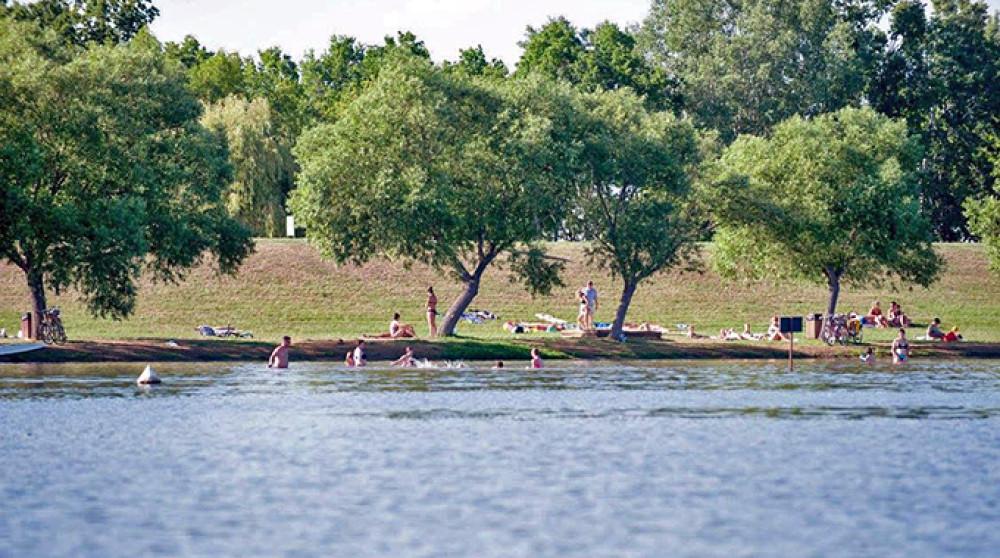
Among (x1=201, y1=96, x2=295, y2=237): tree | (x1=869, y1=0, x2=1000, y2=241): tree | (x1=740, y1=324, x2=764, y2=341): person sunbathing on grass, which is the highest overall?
(x1=869, y1=0, x2=1000, y2=241): tree

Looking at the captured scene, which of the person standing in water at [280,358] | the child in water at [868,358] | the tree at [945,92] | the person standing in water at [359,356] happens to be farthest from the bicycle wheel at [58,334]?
the tree at [945,92]

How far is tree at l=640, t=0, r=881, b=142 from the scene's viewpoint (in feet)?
468

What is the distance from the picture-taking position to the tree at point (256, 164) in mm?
110750

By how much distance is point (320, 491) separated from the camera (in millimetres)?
31375

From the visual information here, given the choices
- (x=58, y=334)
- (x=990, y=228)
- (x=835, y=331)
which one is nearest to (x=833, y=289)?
(x=835, y=331)

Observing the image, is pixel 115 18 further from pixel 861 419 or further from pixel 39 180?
pixel 861 419

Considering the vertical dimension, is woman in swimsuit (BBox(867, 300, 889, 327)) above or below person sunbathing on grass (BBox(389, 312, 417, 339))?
above

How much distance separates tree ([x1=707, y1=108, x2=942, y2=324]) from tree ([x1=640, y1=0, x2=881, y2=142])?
181ft

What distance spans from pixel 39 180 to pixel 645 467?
43.3 meters

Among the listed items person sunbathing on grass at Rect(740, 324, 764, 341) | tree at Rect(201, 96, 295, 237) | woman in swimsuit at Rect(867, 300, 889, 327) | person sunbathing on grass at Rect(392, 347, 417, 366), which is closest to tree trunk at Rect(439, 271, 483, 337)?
person sunbathing on grass at Rect(392, 347, 417, 366)

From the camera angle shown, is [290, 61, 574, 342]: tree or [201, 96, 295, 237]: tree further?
[201, 96, 295, 237]: tree

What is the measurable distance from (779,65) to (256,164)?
54539 mm

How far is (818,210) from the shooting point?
83125 mm

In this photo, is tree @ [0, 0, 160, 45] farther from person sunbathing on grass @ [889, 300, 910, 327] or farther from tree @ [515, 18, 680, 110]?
person sunbathing on grass @ [889, 300, 910, 327]
